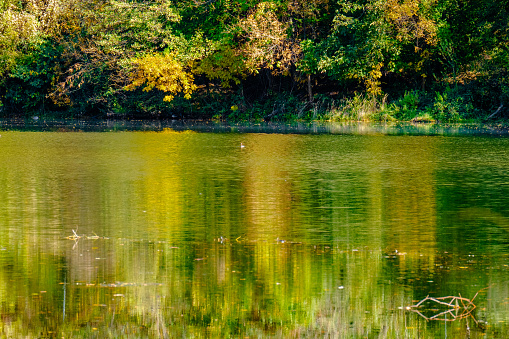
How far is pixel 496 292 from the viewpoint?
656 centimetres

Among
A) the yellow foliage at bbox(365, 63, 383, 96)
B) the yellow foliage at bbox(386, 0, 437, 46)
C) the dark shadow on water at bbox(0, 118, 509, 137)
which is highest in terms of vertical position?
the yellow foliage at bbox(386, 0, 437, 46)

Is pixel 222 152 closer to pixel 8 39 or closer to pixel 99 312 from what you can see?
pixel 99 312

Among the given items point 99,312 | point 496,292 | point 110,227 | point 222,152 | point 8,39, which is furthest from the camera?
point 8,39

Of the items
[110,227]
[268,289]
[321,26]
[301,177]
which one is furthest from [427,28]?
[268,289]

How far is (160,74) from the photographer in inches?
1531

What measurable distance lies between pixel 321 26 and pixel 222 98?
21.7ft

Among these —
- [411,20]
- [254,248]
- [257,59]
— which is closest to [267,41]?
[257,59]

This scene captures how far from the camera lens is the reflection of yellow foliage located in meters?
38.5

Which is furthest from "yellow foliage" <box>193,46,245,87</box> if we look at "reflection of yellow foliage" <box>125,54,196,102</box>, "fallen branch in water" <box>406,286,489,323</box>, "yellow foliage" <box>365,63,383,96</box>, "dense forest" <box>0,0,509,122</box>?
"fallen branch in water" <box>406,286,489,323</box>

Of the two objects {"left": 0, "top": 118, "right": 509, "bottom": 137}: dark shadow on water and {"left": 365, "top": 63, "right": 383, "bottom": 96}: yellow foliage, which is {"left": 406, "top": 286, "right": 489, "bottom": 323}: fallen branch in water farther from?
{"left": 365, "top": 63, "right": 383, "bottom": 96}: yellow foliage

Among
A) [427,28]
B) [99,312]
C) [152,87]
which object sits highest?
[427,28]

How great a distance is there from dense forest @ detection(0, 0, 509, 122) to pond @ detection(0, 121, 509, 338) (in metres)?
19.0

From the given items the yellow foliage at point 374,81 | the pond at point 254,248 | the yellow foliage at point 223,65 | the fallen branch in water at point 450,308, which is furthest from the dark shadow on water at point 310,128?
the fallen branch in water at point 450,308

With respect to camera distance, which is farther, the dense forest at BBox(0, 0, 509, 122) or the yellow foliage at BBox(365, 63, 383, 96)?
the yellow foliage at BBox(365, 63, 383, 96)
